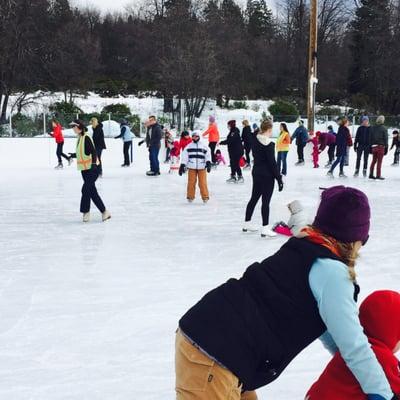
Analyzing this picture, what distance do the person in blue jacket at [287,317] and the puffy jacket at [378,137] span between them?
12379 mm

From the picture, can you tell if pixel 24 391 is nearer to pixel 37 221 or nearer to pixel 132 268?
pixel 132 268

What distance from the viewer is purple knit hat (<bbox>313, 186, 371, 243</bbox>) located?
1.72m

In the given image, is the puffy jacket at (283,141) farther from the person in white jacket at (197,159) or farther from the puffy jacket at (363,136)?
the person in white jacket at (197,159)

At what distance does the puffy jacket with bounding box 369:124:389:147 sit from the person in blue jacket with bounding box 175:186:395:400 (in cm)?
1238

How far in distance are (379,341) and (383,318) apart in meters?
0.08

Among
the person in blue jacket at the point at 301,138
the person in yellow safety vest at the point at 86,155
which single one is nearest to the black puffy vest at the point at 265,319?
the person in yellow safety vest at the point at 86,155

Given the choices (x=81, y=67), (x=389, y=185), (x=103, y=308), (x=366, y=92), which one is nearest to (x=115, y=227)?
(x=103, y=308)

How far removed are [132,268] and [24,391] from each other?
2698mm

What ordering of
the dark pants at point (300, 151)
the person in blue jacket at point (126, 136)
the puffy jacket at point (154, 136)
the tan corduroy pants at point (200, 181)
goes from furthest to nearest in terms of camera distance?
the dark pants at point (300, 151) → the person in blue jacket at point (126, 136) → the puffy jacket at point (154, 136) → the tan corduroy pants at point (200, 181)

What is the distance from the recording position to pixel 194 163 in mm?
9773

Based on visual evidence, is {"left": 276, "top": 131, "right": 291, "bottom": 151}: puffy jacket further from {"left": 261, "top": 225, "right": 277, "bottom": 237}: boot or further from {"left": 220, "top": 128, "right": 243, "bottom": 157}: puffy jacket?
{"left": 261, "top": 225, "right": 277, "bottom": 237}: boot

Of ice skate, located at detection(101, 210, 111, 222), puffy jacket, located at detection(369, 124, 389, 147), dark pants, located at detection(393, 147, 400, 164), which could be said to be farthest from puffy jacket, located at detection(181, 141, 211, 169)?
dark pants, located at detection(393, 147, 400, 164)

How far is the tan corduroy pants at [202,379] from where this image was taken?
1.70m

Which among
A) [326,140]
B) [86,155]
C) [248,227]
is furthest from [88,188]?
[326,140]
